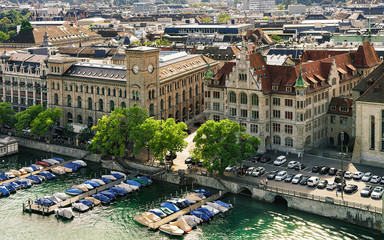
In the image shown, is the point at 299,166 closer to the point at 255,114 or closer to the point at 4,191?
the point at 255,114

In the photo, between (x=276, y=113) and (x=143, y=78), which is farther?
(x=143, y=78)

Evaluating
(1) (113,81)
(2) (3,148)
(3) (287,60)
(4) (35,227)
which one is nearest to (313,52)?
(3) (287,60)

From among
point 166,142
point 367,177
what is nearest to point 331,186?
point 367,177

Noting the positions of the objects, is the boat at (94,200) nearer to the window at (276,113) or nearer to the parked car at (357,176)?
the window at (276,113)

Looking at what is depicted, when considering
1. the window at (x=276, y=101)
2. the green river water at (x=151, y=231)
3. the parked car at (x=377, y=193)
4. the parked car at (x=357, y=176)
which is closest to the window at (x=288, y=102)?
the window at (x=276, y=101)

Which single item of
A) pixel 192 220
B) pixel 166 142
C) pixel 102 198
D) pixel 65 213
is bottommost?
pixel 192 220

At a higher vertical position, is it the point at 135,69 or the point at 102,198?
the point at 135,69
